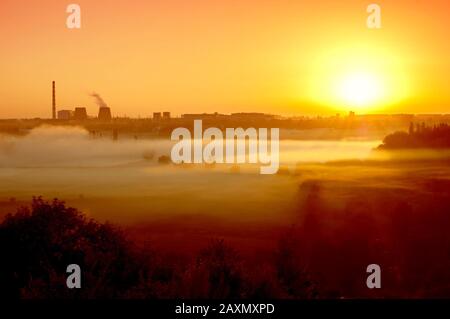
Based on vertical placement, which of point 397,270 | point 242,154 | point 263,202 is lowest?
point 397,270

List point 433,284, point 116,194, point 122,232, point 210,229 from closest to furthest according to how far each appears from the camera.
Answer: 1. point 122,232
2. point 433,284
3. point 210,229
4. point 116,194

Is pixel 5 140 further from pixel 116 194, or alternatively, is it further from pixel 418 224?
pixel 418 224

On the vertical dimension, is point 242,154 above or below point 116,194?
above

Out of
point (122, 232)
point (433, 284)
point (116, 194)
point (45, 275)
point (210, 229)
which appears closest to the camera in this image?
point (45, 275)

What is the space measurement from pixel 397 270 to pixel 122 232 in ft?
53.0

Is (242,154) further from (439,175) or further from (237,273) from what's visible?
(237,273)

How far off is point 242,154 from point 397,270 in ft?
45.9

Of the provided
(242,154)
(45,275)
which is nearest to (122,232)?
(45,275)

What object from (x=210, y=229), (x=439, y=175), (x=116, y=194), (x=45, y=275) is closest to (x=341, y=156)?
(x=439, y=175)

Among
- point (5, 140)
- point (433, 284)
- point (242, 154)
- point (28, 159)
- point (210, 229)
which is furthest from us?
point (242, 154)

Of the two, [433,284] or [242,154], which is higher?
[242,154]

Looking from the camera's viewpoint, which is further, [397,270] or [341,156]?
[341,156]

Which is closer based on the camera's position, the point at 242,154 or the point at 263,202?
the point at 263,202

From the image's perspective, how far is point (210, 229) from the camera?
2950 cm
